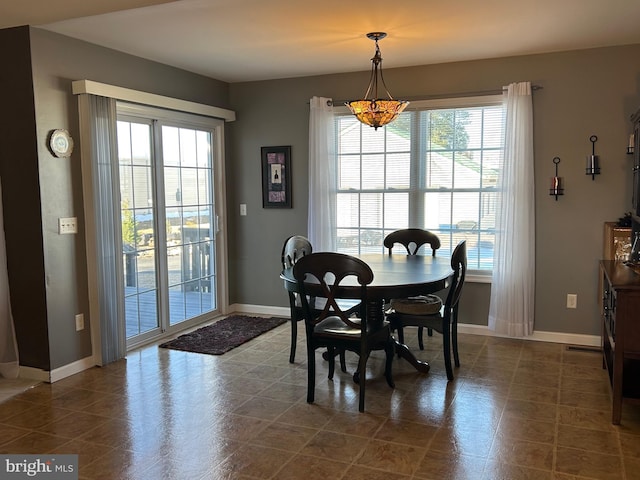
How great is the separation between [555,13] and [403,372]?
2.53 metres

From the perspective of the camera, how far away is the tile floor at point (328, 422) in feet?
8.61

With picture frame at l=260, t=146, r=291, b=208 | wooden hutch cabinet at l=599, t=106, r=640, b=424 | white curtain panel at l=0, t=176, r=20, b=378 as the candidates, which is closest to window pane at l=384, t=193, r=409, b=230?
picture frame at l=260, t=146, r=291, b=208

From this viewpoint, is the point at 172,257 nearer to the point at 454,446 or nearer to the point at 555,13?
the point at 454,446

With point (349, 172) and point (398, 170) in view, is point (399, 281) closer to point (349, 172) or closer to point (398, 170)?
point (398, 170)

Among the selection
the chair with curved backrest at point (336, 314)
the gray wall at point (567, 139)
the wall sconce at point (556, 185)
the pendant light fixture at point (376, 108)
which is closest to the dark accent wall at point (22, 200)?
the chair with curved backrest at point (336, 314)

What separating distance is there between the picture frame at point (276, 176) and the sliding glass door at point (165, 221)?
0.49 metres

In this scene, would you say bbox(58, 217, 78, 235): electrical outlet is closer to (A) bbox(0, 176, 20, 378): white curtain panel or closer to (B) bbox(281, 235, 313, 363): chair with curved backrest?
(A) bbox(0, 176, 20, 378): white curtain panel

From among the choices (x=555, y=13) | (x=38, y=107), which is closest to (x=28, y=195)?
(x=38, y=107)

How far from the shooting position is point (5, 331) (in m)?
3.86

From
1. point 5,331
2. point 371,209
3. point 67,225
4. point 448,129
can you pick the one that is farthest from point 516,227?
point 5,331

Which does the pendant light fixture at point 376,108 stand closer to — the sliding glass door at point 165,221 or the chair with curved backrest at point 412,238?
the chair with curved backrest at point 412,238

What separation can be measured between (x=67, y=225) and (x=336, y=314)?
6.65 ft

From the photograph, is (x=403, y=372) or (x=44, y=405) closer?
(x=44, y=405)

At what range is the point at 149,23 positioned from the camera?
139 inches
